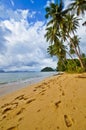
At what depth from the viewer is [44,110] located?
432 cm

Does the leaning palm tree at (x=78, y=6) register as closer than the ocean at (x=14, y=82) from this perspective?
No

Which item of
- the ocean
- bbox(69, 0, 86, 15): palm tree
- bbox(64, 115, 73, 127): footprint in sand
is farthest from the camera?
bbox(69, 0, 86, 15): palm tree

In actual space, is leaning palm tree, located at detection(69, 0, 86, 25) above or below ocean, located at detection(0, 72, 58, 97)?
above

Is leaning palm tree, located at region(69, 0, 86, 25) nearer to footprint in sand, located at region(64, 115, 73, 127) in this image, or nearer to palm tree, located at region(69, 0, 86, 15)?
palm tree, located at region(69, 0, 86, 15)

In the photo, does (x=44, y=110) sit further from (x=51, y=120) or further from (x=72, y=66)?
(x=72, y=66)

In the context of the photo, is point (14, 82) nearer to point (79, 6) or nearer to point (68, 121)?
point (79, 6)

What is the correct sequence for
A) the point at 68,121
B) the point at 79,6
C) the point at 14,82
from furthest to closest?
the point at 14,82 < the point at 79,6 < the point at 68,121

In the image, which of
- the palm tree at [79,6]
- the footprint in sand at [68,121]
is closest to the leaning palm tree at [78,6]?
the palm tree at [79,6]

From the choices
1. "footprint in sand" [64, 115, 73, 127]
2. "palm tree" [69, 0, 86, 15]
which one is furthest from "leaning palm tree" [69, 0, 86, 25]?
"footprint in sand" [64, 115, 73, 127]

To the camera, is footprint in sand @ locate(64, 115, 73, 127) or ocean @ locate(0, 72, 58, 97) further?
ocean @ locate(0, 72, 58, 97)

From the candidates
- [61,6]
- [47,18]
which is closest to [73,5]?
[61,6]

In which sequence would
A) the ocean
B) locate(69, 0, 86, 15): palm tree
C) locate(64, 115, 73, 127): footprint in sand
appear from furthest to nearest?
1. locate(69, 0, 86, 15): palm tree
2. the ocean
3. locate(64, 115, 73, 127): footprint in sand

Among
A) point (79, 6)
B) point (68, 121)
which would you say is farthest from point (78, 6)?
point (68, 121)

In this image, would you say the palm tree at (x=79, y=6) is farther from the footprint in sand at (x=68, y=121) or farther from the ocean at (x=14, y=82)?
the footprint in sand at (x=68, y=121)
